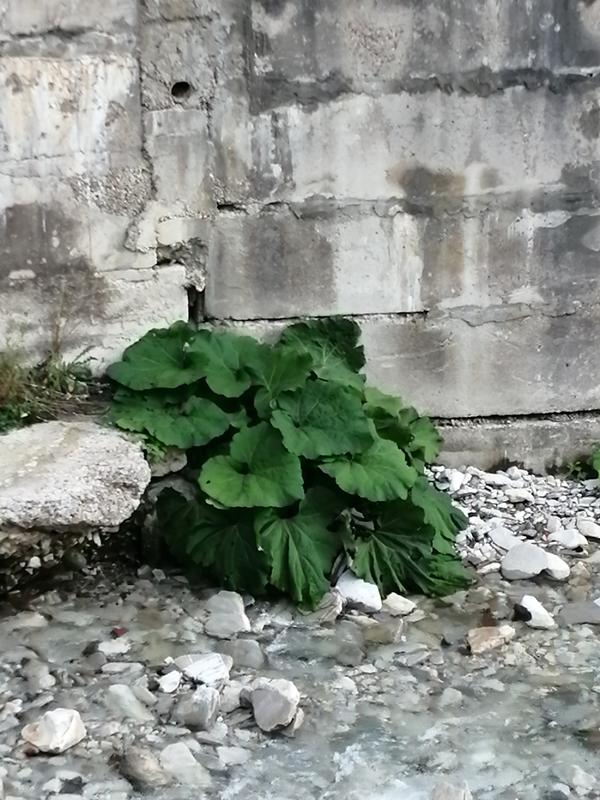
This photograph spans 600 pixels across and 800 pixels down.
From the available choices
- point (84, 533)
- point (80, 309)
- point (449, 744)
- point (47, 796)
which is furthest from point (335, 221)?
point (47, 796)

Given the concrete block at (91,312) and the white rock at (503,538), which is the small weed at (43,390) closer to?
the concrete block at (91,312)

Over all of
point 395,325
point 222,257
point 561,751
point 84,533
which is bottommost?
point 561,751

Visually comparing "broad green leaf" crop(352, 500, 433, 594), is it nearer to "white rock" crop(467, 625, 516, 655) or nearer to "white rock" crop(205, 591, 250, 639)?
"white rock" crop(467, 625, 516, 655)

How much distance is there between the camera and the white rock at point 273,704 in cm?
260

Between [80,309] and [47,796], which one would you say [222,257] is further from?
[47,796]

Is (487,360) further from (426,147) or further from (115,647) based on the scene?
(115,647)

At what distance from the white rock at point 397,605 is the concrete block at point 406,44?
187 centimetres

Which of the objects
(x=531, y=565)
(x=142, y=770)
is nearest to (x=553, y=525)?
(x=531, y=565)

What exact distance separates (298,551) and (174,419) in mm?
625

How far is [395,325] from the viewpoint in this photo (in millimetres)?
4031

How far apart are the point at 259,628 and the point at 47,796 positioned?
0.97 m

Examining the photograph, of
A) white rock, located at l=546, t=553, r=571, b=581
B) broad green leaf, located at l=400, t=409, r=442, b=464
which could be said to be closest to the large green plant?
broad green leaf, located at l=400, t=409, r=442, b=464

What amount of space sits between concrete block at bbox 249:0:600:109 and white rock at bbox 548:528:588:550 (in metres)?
1.73

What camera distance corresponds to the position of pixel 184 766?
244 centimetres
